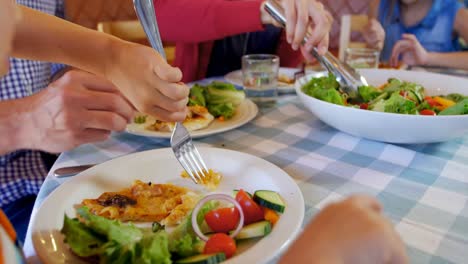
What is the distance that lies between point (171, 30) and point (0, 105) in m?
0.88

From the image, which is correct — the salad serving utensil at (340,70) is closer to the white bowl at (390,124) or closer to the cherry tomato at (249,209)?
the white bowl at (390,124)

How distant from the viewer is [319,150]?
2.73ft

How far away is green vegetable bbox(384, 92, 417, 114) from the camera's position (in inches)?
32.3

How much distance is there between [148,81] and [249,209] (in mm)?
294

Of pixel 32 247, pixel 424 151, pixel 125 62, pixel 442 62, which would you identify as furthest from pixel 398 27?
pixel 32 247

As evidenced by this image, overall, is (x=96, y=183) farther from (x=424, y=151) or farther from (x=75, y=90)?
(x=424, y=151)

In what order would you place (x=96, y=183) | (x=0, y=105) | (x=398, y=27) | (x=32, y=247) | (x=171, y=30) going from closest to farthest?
1. (x=32, y=247)
2. (x=96, y=183)
3. (x=0, y=105)
4. (x=171, y=30)
5. (x=398, y=27)

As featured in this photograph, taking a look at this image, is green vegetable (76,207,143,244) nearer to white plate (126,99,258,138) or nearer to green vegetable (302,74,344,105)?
white plate (126,99,258,138)

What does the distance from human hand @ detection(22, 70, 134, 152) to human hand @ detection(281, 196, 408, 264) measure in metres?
0.51

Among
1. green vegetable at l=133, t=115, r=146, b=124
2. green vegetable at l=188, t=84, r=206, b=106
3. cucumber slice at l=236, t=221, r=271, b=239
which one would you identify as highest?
cucumber slice at l=236, t=221, r=271, b=239

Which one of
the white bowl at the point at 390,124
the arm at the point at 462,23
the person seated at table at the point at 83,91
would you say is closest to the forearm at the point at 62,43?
the person seated at table at the point at 83,91

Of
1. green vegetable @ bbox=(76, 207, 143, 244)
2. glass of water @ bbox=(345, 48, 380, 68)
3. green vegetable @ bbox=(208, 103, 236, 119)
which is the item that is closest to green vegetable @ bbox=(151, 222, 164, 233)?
green vegetable @ bbox=(76, 207, 143, 244)

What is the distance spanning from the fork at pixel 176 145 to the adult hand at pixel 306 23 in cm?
50

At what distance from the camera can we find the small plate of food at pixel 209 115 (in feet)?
2.97
